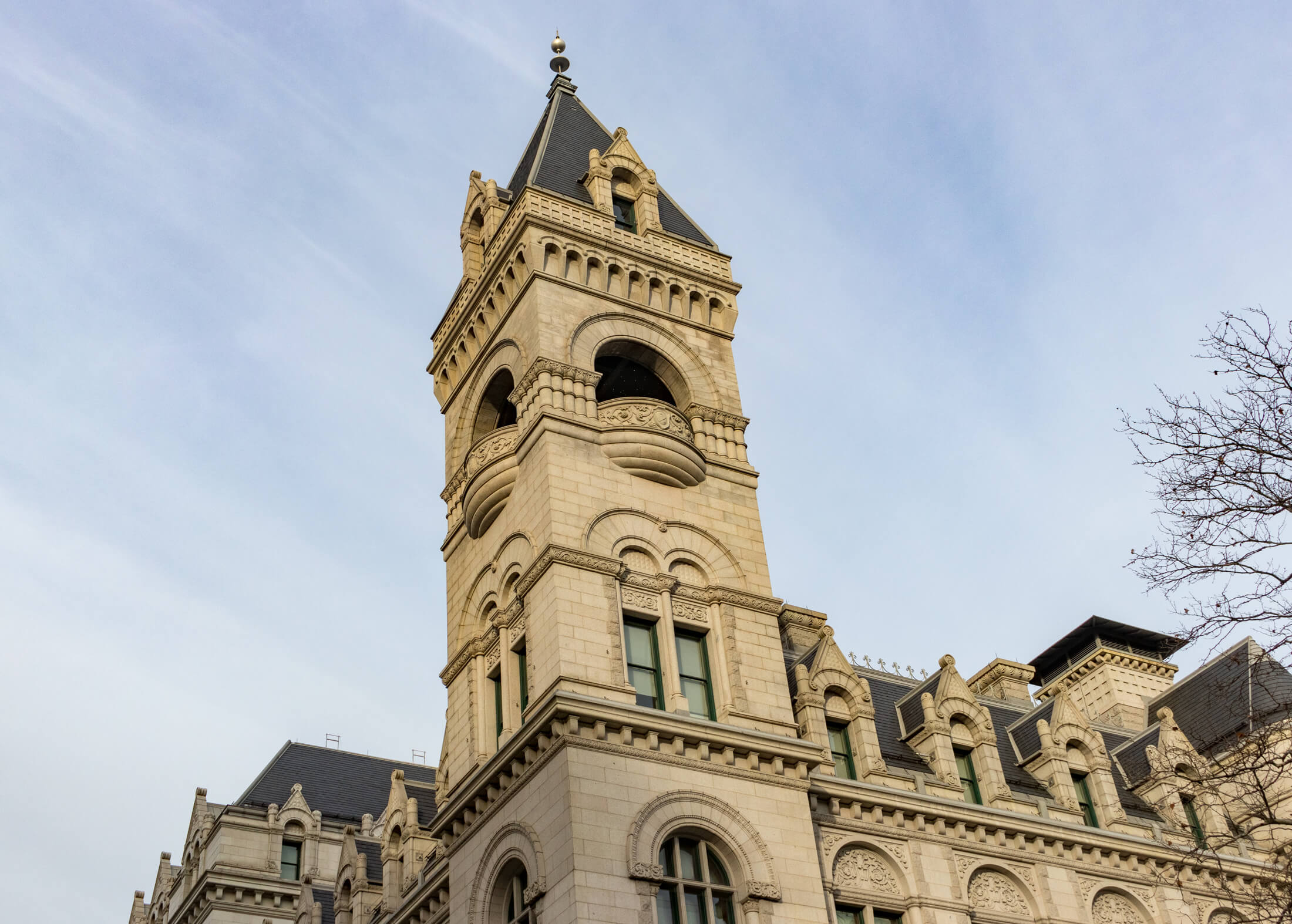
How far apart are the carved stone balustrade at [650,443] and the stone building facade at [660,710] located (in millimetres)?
74

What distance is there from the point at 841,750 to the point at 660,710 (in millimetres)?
6475

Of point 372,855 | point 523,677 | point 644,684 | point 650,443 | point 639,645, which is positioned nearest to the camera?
point 644,684

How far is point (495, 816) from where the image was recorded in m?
30.0

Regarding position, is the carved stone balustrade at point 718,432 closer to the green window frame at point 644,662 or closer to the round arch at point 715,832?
the green window frame at point 644,662

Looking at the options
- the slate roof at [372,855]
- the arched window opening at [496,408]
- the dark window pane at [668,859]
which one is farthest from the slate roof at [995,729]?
the slate roof at [372,855]

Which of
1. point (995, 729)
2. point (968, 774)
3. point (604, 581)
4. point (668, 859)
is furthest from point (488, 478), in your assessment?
point (995, 729)

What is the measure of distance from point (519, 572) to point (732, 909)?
9565 millimetres

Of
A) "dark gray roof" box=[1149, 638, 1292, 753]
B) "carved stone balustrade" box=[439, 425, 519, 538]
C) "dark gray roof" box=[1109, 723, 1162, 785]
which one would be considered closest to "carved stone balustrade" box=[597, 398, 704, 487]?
"carved stone balustrade" box=[439, 425, 519, 538]

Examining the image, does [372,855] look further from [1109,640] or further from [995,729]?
[1109,640]

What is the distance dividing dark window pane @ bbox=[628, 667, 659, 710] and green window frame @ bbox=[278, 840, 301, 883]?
76.8 feet

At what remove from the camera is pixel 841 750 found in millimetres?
33906

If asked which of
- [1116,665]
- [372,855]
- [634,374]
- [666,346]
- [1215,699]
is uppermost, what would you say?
[634,374]

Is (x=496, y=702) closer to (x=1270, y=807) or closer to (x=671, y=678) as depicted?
(x=671, y=678)

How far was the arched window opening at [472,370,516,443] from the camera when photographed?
38375mm
